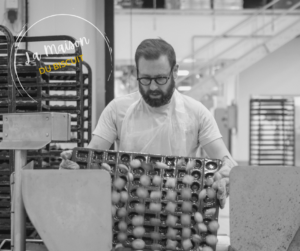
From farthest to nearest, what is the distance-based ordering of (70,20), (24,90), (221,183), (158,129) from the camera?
1. (70,20)
2. (24,90)
3. (158,129)
4. (221,183)

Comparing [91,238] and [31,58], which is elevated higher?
[31,58]

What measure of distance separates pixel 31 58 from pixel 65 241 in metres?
2.28

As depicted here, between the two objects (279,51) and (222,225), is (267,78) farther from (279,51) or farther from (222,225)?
(222,225)

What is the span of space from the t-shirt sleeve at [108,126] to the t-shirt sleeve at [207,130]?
1.37ft

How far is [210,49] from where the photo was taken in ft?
23.3

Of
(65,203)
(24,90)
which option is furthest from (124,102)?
(24,90)

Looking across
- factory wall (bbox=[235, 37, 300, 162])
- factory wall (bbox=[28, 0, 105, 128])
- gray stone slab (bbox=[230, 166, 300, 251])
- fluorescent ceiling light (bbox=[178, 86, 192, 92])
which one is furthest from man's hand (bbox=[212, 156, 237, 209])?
factory wall (bbox=[235, 37, 300, 162])

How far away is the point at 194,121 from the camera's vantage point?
170cm

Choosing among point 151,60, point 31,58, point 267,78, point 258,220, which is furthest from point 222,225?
point 267,78

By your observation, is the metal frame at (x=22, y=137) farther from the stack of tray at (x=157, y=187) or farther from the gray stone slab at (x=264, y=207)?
the gray stone slab at (x=264, y=207)

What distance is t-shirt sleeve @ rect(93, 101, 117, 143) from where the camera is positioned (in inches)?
70.4

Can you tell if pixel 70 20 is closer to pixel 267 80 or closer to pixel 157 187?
pixel 157 187

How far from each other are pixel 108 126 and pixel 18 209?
948 millimetres

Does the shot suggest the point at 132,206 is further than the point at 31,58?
No
